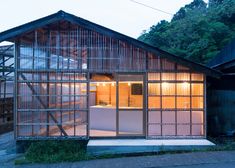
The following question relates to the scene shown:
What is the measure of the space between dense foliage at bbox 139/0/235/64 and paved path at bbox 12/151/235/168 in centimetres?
1513

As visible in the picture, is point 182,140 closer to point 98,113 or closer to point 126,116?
point 126,116

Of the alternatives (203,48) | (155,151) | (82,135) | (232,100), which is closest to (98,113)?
(82,135)

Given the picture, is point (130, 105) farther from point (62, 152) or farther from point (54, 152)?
point (54, 152)

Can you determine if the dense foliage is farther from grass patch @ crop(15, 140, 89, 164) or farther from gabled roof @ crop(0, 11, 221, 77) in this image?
grass patch @ crop(15, 140, 89, 164)

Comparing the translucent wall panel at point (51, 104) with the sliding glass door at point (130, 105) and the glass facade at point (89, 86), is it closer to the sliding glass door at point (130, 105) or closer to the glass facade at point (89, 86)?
the glass facade at point (89, 86)

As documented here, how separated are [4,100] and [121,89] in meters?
7.25

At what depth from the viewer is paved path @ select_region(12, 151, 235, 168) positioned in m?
7.37

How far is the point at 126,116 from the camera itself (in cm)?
1015

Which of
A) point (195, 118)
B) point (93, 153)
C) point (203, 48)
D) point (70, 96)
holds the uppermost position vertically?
point (203, 48)

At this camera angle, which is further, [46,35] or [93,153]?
[46,35]

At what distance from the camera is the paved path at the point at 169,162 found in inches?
290

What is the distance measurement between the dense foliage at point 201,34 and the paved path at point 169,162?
15.1 metres

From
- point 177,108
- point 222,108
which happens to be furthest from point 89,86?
point 222,108

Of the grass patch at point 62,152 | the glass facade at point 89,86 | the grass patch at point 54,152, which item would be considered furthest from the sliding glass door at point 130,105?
the grass patch at point 54,152
